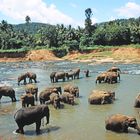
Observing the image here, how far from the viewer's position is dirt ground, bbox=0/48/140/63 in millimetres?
72312

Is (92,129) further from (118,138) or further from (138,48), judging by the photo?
(138,48)

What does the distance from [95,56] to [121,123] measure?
5913 cm

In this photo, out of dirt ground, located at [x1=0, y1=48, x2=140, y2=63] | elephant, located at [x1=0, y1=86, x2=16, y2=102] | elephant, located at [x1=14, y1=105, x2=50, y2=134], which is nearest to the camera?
elephant, located at [x1=14, y1=105, x2=50, y2=134]

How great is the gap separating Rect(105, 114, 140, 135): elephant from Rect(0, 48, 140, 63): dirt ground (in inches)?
1993

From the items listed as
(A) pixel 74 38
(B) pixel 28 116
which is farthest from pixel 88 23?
(B) pixel 28 116

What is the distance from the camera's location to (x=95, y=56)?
7669cm

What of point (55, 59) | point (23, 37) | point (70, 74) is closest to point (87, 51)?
point (55, 59)

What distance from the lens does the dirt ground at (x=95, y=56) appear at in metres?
72.3

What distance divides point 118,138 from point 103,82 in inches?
741

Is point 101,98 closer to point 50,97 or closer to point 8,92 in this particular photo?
point 50,97

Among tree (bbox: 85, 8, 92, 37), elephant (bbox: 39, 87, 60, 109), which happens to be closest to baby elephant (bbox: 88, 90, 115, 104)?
elephant (bbox: 39, 87, 60, 109)

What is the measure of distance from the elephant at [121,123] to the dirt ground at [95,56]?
5062cm

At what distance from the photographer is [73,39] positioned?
91312 mm

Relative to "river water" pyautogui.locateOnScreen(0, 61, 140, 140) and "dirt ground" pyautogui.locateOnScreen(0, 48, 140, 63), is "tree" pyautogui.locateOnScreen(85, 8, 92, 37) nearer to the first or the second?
"dirt ground" pyautogui.locateOnScreen(0, 48, 140, 63)
